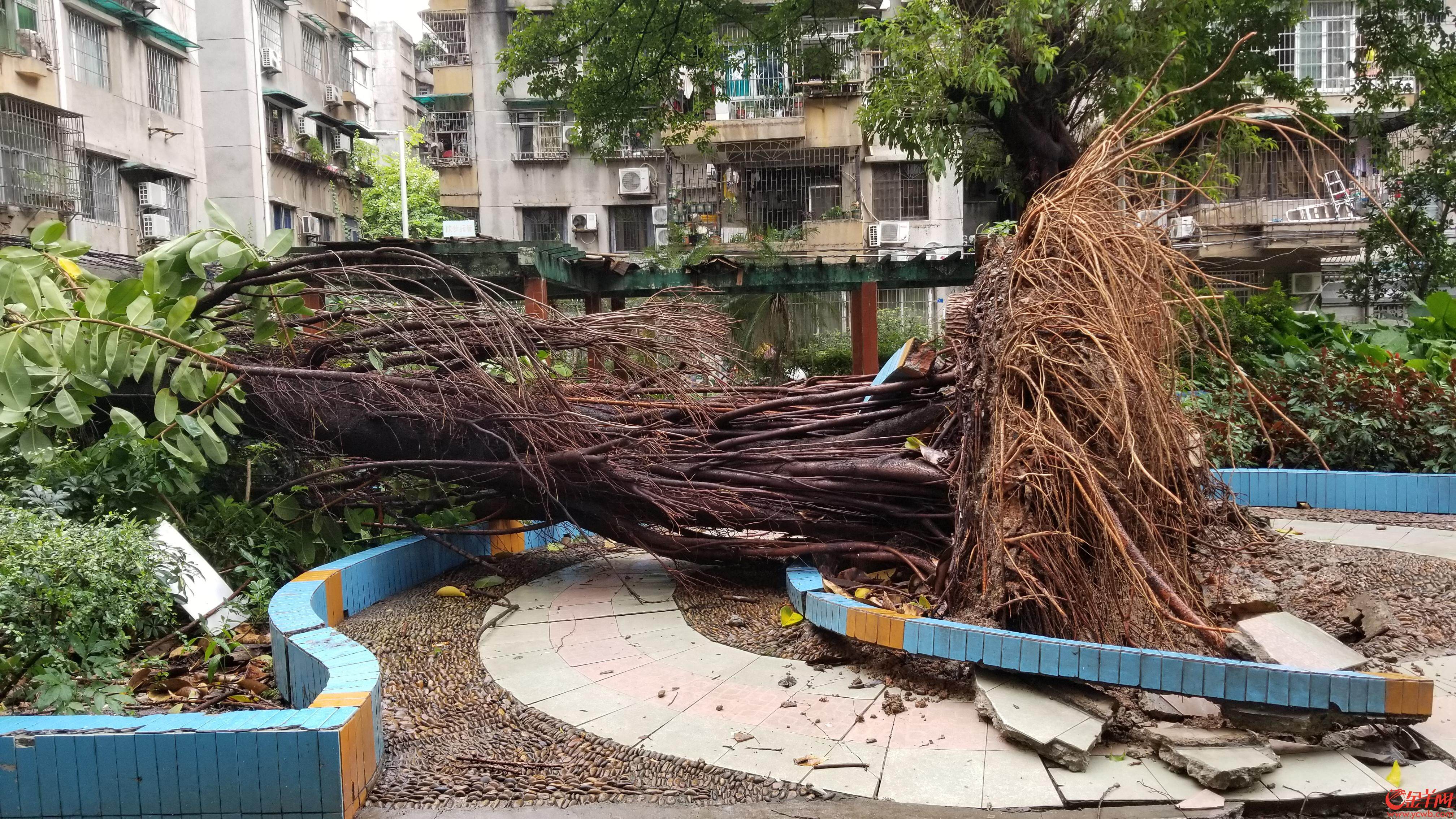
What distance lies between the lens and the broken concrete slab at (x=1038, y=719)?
3.31 m

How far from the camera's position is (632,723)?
3.88 meters

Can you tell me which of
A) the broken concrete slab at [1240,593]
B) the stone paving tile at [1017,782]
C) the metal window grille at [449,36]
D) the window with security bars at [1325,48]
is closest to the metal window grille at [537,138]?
the metal window grille at [449,36]

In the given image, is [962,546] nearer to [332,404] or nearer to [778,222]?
[332,404]

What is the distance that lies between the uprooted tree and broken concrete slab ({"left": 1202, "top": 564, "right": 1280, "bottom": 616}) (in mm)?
162

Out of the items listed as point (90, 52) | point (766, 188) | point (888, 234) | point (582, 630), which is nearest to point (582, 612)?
point (582, 630)

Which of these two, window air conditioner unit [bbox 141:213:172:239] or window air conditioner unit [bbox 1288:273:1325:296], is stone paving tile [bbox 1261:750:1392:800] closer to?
window air conditioner unit [bbox 141:213:172:239]

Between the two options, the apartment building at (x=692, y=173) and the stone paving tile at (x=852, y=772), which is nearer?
the stone paving tile at (x=852, y=772)

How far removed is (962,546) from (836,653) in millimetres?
825

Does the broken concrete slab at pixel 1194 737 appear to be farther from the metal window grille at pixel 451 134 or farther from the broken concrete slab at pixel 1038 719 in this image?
the metal window grille at pixel 451 134

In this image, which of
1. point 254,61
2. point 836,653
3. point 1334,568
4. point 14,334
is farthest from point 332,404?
point 254,61

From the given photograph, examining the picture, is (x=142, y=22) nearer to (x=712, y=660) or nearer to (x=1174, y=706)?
(x=712, y=660)

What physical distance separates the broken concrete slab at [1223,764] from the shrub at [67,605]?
12.7 ft

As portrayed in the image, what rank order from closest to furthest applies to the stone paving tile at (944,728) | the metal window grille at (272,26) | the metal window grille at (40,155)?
the stone paving tile at (944,728)
the metal window grille at (40,155)
the metal window grille at (272,26)

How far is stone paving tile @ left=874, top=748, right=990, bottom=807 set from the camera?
125 inches
